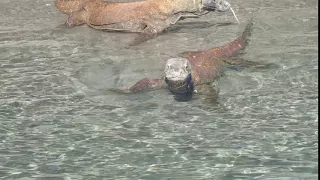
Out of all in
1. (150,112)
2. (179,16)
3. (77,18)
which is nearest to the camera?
(150,112)

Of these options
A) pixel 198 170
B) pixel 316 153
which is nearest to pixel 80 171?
pixel 198 170

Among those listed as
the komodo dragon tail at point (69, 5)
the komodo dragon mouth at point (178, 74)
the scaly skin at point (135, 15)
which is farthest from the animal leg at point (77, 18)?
the komodo dragon mouth at point (178, 74)

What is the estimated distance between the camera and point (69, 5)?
10945 millimetres

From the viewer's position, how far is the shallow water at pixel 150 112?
5109mm

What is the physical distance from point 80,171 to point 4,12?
6884mm

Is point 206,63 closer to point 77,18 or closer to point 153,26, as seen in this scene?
point 153,26

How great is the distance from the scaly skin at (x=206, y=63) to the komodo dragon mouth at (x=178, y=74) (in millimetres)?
16

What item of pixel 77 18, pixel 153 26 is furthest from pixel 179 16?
pixel 77 18

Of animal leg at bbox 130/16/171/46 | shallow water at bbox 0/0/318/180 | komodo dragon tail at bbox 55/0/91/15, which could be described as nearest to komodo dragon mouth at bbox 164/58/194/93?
shallow water at bbox 0/0/318/180

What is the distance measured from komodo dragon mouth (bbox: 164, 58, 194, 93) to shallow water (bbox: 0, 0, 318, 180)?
7.2 inches

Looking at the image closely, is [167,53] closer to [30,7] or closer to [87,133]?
[87,133]

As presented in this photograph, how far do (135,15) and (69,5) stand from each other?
5.86ft

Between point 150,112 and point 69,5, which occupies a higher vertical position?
point 69,5

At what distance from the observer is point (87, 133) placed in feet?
19.0
